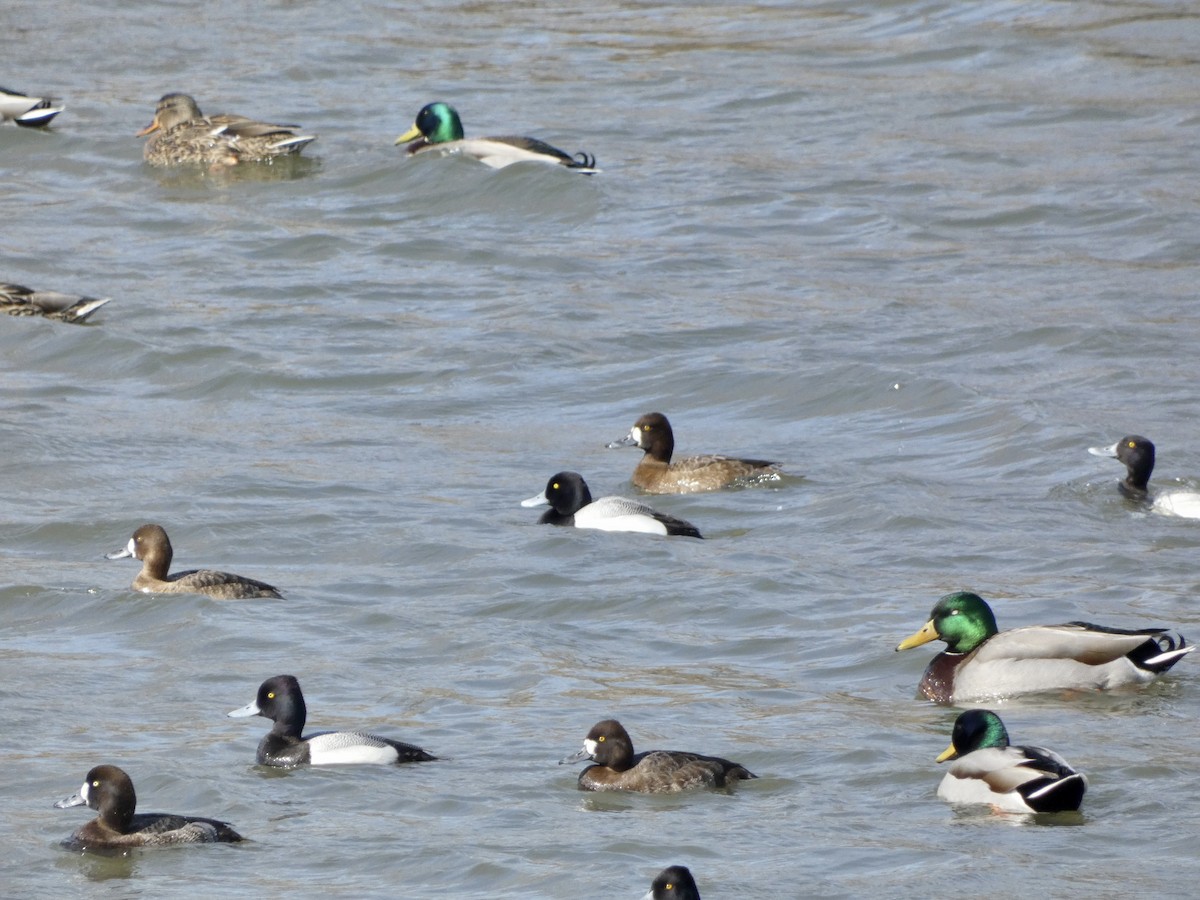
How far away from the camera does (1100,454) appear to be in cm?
1498

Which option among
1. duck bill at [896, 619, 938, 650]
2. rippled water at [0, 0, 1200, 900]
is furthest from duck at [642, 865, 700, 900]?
duck bill at [896, 619, 938, 650]

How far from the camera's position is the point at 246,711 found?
417 inches

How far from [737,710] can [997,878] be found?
2.42 metres

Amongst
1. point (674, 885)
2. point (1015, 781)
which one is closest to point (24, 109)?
point (1015, 781)

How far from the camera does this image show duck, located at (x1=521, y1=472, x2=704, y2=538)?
46.4 ft

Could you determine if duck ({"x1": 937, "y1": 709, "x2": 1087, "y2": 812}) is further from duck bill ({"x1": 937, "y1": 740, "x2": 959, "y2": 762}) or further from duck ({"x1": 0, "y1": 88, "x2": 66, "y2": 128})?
duck ({"x1": 0, "y1": 88, "x2": 66, "y2": 128})

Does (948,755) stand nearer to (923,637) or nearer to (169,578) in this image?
(923,637)

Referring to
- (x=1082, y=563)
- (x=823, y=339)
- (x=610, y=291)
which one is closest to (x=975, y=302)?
(x=823, y=339)

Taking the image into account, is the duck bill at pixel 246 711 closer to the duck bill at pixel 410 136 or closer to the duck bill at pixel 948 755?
the duck bill at pixel 948 755

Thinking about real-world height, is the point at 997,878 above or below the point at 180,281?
below

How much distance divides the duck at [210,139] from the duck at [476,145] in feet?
3.48

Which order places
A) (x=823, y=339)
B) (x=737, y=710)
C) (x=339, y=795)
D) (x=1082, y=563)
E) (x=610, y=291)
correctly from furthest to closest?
1. (x=610, y=291)
2. (x=823, y=339)
3. (x=1082, y=563)
4. (x=737, y=710)
5. (x=339, y=795)

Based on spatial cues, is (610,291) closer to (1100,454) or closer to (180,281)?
(180,281)

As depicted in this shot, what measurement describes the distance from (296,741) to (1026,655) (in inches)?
140
